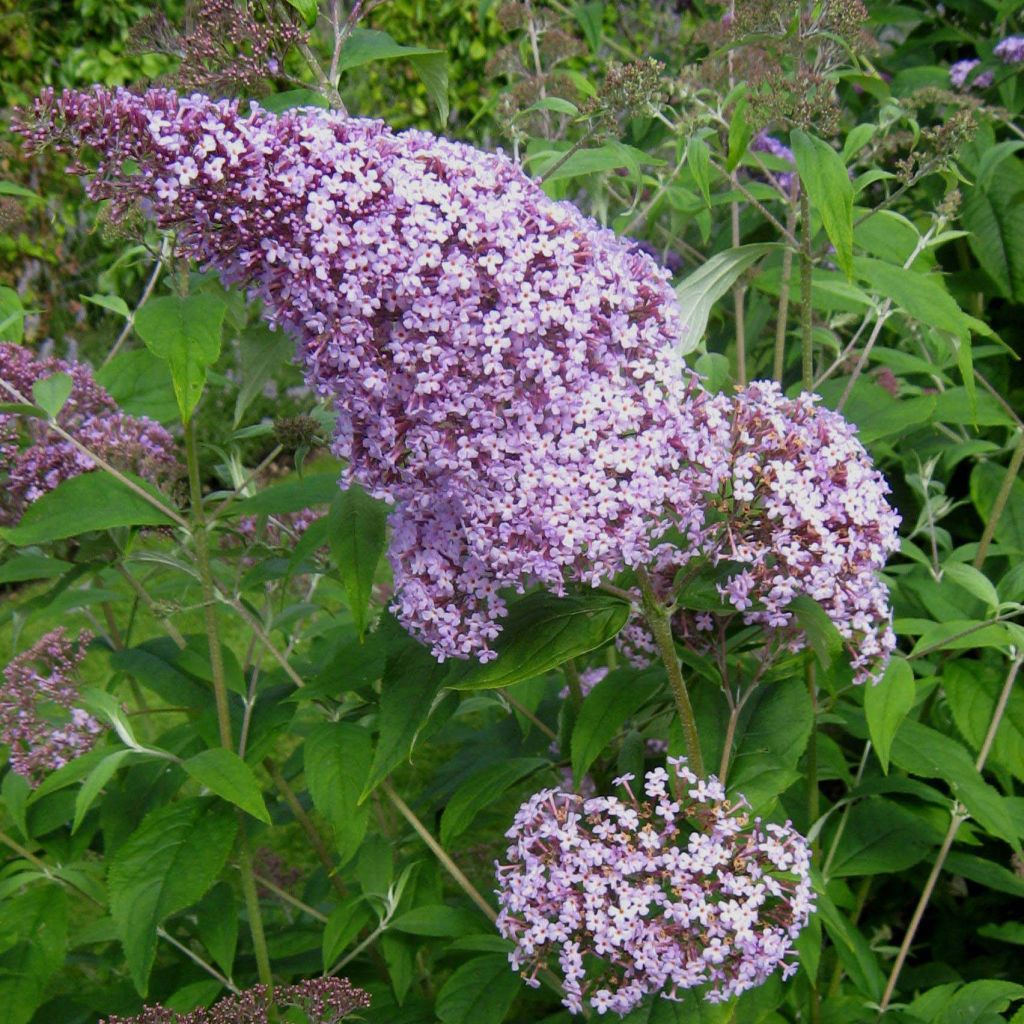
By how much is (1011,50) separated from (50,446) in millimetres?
2840

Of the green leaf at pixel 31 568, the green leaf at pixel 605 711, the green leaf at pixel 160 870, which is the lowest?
the green leaf at pixel 160 870

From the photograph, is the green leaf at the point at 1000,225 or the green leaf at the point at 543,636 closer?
the green leaf at the point at 543,636

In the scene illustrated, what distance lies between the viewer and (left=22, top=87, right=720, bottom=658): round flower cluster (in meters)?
1.81

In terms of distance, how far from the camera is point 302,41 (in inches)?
81.9

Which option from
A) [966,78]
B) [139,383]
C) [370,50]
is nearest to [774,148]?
[966,78]

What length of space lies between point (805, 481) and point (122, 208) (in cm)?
109

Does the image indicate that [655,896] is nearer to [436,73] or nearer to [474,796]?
[474,796]

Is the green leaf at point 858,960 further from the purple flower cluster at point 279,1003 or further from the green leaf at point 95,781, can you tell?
the green leaf at point 95,781

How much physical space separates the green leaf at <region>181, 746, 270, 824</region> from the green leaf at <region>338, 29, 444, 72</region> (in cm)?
119

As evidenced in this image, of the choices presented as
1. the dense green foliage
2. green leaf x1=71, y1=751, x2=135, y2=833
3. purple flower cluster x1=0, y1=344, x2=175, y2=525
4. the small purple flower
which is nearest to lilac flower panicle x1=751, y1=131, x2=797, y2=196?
the dense green foliage

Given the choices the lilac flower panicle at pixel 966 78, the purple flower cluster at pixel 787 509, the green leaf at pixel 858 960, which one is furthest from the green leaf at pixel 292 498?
the lilac flower panicle at pixel 966 78

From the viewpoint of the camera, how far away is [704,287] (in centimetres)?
225

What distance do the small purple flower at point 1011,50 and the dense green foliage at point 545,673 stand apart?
7 cm

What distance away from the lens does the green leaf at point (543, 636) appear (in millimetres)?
2000
